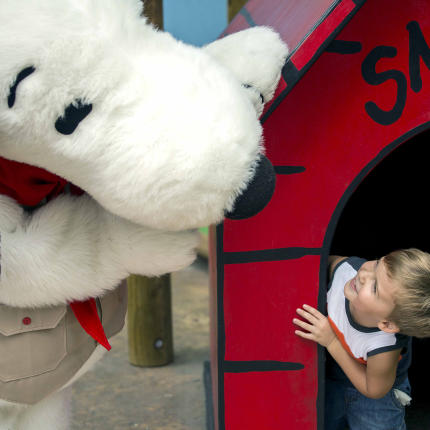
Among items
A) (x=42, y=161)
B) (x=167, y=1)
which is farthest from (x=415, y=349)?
(x=167, y=1)

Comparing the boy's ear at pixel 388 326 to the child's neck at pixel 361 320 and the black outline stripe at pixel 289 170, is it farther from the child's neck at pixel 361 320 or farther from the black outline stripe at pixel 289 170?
the black outline stripe at pixel 289 170

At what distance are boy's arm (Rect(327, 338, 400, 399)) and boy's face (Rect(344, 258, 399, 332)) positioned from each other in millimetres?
87

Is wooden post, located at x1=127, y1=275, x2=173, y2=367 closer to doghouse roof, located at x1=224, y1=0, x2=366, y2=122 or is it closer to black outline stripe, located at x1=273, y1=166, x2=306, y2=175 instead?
black outline stripe, located at x1=273, y1=166, x2=306, y2=175

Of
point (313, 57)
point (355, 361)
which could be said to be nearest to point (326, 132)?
point (313, 57)

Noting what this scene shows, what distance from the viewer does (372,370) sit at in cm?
162

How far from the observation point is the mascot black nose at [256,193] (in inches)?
40.4

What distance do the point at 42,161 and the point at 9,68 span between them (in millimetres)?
170

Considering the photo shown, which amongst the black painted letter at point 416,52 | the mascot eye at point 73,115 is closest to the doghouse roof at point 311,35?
the black painted letter at point 416,52

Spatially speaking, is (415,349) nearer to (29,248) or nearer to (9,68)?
(29,248)

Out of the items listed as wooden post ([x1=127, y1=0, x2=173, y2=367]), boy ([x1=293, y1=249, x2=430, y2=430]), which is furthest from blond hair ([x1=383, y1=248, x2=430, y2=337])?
wooden post ([x1=127, y1=0, x2=173, y2=367])

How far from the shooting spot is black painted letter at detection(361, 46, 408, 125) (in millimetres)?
1490

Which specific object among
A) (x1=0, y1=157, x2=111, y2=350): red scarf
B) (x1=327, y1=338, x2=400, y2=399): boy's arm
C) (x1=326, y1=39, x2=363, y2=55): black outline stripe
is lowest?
(x1=327, y1=338, x2=400, y2=399): boy's arm

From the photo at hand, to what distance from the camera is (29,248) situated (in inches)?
44.6

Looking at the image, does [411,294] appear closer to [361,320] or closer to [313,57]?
[361,320]
